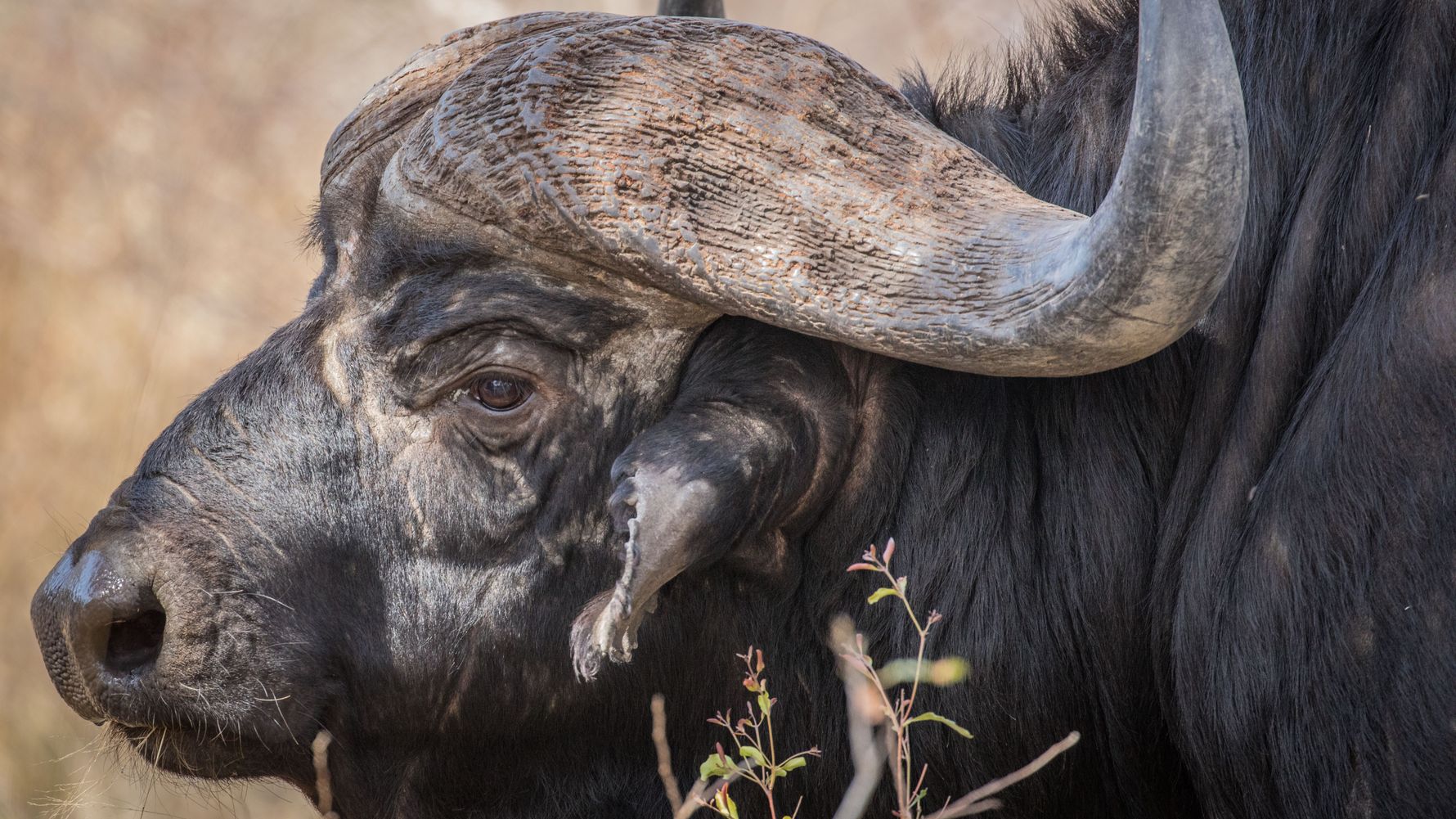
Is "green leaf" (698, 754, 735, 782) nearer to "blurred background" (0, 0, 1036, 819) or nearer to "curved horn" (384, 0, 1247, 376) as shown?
"curved horn" (384, 0, 1247, 376)

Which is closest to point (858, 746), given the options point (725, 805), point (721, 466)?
point (725, 805)

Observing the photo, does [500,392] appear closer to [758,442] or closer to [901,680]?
[758,442]

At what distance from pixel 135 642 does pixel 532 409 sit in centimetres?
112

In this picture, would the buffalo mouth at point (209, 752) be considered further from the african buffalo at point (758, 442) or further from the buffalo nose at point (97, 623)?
the buffalo nose at point (97, 623)

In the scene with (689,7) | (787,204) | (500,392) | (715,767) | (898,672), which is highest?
(689,7)

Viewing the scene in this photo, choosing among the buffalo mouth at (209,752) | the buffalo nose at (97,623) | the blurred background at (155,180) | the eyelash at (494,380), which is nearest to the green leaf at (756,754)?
the eyelash at (494,380)

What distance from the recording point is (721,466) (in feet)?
10.3

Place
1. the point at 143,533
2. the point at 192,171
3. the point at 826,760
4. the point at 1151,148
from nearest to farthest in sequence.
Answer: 1. the point at 1151,148
2. the point at 143,533
3. the point at 826,760
4. the point at 192,171

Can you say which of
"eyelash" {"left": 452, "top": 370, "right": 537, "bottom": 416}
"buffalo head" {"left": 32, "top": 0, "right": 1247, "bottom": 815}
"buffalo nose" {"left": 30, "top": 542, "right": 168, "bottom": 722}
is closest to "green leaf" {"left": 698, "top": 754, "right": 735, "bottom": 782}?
"buffalo head" {"left": 32, "top": 0, "right": 1247, "bottom": 815}

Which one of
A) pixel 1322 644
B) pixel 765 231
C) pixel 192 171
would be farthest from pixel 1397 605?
pixel 192 171

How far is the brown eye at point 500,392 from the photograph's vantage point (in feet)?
11.3

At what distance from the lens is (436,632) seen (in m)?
3.45

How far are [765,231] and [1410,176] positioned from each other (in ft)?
4.56

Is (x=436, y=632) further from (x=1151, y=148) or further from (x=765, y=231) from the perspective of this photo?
(x=1151, y=148)
